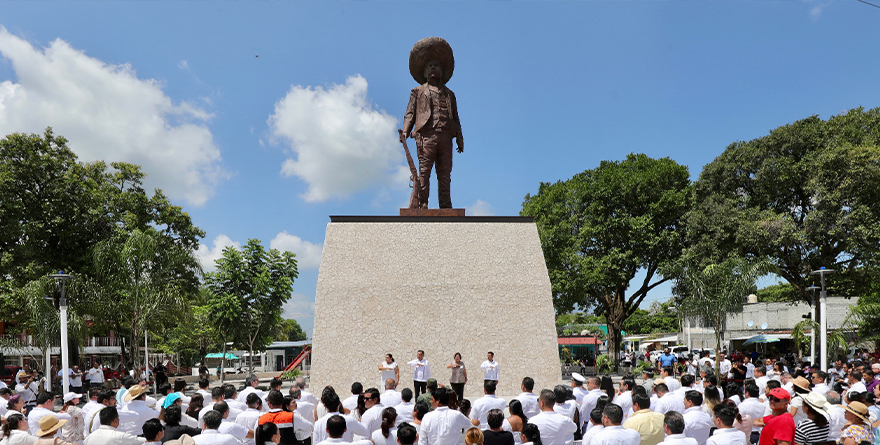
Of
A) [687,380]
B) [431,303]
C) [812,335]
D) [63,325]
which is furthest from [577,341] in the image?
[687,380]

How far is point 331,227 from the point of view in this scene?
47.3 feet

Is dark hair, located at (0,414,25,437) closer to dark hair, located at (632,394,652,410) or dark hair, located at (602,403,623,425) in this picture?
dark hair, located at (602,403,623,425)

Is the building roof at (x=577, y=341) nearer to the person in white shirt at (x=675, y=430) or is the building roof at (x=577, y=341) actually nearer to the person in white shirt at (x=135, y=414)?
the person in white shirt at (x=135, y=414)

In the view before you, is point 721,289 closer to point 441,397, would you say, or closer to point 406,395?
point 406,395

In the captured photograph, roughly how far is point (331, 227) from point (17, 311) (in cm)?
1624

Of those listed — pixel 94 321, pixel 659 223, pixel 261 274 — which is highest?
pixel 659 223

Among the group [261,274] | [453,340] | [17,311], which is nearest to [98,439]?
[453,340]

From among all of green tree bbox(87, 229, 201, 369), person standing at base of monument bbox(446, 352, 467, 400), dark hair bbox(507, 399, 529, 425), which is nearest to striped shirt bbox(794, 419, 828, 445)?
dark hair bbox(507, 399, 529, 425)

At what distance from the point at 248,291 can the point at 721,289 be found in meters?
16.6

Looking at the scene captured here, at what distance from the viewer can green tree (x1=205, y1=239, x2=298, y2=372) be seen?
74.9 feet

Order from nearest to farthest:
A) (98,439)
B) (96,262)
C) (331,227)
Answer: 1. (98,439)
2. (331,227)
3. (96,262)

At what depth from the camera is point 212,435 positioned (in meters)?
5.29

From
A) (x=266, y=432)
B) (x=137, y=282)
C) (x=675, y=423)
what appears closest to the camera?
(x=675, y=423)

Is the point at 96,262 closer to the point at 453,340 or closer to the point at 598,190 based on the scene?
the point at 453,340
